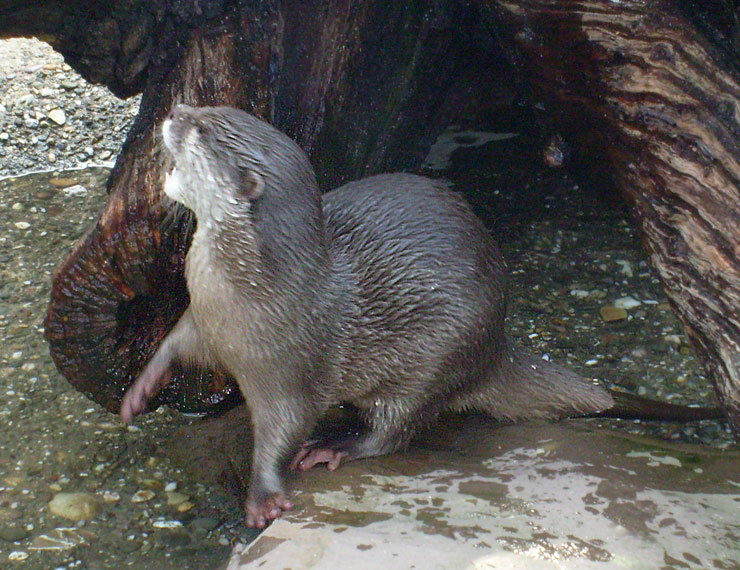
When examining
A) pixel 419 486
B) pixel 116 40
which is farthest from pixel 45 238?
pixel 419 486

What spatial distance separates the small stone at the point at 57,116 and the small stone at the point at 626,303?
2389mm

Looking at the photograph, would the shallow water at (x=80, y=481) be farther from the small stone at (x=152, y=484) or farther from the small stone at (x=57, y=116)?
the small stone at (x=57, y=116)

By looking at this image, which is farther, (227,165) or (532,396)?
(532,396)

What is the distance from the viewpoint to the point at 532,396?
2010mm

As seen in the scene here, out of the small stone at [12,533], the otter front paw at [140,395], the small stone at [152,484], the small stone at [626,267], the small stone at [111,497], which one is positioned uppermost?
the small stone at [626,267]

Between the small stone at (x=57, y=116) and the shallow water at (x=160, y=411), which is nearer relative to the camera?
the shallow water at (x=160, y=411)

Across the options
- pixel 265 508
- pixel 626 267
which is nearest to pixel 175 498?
pixel 265 508

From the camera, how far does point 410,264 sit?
186cm

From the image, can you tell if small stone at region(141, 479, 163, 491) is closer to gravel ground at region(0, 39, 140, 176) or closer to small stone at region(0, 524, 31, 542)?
small stone at region(0, 524, 31, 542)

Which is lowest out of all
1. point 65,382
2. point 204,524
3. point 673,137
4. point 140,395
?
point 65,382

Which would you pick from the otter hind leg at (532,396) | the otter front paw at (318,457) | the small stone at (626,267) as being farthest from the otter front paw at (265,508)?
the small stone at (626,267)

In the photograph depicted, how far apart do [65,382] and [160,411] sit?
29cm

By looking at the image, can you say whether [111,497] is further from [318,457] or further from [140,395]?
[318,457]

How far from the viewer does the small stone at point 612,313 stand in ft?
8.30
